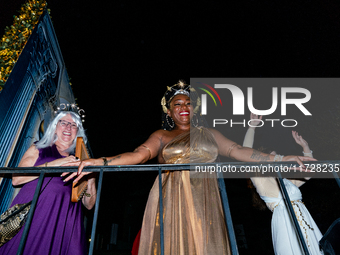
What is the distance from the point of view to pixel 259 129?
4820 mm

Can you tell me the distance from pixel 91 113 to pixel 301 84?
18.4 ft

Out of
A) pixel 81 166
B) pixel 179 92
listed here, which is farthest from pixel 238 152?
pixel 81 166

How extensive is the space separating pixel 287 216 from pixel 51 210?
2488 millimetres

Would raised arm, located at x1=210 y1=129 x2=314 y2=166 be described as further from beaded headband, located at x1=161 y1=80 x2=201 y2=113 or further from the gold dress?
beaded headband, located at x1=161 y1=80 x2=201 y2=113

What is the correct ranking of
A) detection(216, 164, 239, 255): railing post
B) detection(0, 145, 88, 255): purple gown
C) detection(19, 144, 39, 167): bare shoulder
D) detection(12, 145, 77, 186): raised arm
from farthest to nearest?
detection(19, 144, 39, 167): bare shoulder < detection(12, 145, 77, 186): raised arm < detection(0, 145, 88, 255): purple gown < detection(216, 164, 239, 255): railing post

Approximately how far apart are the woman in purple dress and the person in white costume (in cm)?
201

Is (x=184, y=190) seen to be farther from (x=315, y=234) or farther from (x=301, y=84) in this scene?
(x=301, y=84)

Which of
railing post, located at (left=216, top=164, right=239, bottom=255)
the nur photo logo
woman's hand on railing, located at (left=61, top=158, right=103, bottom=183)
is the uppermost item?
the nur photo logo

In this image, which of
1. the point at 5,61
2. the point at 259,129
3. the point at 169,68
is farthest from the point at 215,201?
the point at 169,68

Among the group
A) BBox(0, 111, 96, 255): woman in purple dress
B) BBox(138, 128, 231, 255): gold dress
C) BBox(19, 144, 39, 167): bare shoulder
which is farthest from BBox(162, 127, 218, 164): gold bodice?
BBox(19, 144, 39, 167): bare shoulder

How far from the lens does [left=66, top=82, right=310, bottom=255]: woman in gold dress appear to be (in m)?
1.73

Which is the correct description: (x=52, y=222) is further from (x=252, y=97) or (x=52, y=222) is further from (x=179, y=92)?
(x=252, y=97)

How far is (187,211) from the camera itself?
188 cm

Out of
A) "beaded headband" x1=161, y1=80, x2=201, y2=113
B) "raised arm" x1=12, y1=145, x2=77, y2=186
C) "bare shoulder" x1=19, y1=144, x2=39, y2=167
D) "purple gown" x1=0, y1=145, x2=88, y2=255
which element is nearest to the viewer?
"purple gown" x1=0, y1=145, x2=88, y2=255
